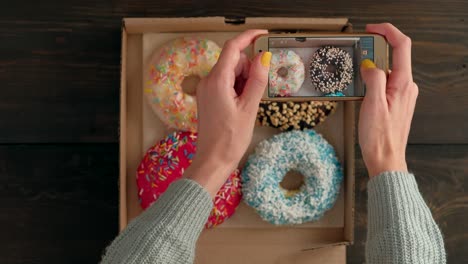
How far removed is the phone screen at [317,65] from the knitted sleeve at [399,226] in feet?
0.65

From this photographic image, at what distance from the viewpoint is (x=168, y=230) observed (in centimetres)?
72

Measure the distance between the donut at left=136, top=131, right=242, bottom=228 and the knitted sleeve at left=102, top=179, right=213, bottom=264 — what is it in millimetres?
335

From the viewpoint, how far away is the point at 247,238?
1158 millimetres

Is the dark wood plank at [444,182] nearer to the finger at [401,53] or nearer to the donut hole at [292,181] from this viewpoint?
the donut hole at [292,181]

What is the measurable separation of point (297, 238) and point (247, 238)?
0.11m

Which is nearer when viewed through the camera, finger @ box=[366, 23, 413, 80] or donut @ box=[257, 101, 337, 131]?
finger @ box=[366, 23, 413, 80]

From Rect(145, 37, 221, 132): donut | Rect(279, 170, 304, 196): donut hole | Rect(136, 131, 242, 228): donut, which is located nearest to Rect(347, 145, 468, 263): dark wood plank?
Rect(279, 170, 304, 196): donut hole

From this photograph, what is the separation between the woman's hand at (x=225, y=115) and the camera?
792 mm

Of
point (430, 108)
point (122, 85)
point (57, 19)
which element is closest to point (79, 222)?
point (122, 85)

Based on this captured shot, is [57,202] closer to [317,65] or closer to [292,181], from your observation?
[292,181]

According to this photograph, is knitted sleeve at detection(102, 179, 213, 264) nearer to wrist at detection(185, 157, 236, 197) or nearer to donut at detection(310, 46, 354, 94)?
wrist at detection(185, 157, 236, 197)

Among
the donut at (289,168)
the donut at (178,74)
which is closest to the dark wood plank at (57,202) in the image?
the donut at (178,74)

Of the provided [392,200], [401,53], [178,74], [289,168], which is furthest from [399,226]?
[178,74]

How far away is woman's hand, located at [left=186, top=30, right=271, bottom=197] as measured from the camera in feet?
2.60
